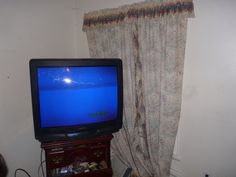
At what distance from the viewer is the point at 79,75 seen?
1.53 meters

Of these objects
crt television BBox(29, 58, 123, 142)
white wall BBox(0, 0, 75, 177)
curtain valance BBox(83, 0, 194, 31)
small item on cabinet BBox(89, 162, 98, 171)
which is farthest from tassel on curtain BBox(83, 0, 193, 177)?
white wall BBox(0, 0, 75, 177)

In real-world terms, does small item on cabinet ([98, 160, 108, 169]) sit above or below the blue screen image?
below

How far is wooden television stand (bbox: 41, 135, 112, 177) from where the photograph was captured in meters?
1.57

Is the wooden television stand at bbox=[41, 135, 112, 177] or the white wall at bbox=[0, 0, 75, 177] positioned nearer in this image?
the wooden television stand at bbox=[41, 135, 112, 177]

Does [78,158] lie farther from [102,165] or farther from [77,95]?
[77,95]

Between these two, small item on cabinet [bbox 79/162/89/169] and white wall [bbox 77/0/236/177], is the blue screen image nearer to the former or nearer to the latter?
small item on cabinet [bbox 79/162/89/169]

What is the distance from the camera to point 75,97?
1.54m

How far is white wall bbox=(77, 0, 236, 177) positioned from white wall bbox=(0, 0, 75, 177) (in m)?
1.34

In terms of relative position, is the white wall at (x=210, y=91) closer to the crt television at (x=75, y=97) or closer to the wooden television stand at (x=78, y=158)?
the crt television at (x=75, y=97)

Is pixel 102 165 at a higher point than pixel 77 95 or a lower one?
lower

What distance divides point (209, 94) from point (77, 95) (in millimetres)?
1014

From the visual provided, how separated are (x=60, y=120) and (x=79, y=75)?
0.37 m

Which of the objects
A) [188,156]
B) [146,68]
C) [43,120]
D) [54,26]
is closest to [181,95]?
[146,68]

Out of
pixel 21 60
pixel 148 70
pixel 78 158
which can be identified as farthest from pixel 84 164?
pixel 21 60
